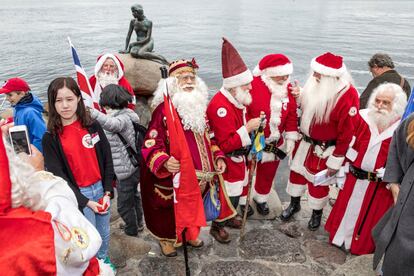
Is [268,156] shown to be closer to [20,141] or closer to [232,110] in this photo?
[232,110]

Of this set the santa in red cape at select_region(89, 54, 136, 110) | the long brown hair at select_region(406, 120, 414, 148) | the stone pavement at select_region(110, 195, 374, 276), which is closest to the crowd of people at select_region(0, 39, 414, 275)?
the long brown hair at select_region(406, 120, 414, 148)

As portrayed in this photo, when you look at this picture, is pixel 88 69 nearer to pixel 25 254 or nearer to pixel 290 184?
pixel 290 184

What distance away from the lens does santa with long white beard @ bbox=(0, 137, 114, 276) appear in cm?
114

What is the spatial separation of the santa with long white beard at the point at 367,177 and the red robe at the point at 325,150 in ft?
0.53

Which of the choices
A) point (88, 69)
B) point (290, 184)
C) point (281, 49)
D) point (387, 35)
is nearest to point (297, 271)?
point (290, 184)

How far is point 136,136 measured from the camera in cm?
371

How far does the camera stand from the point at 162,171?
129 inches

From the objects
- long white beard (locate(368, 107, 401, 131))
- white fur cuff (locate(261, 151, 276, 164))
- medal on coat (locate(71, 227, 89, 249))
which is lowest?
white fur cuff (locate(261, 151, 276, 164))

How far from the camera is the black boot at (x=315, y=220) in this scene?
4.18 meters

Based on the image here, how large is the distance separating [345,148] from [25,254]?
333 cm

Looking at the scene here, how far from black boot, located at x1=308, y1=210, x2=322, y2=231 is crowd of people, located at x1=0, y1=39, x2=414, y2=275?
0.04 feet

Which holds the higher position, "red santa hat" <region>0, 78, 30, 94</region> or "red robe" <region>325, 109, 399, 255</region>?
"red santa hat" <region>0, 78, 30, 94</region>

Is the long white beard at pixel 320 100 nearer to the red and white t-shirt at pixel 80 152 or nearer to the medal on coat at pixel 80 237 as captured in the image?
the red and white t-shirt at pixel 80 152

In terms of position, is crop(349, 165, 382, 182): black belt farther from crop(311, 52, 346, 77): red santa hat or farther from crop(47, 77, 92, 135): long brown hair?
crop(47, 77, 92, 135): long brown hair
